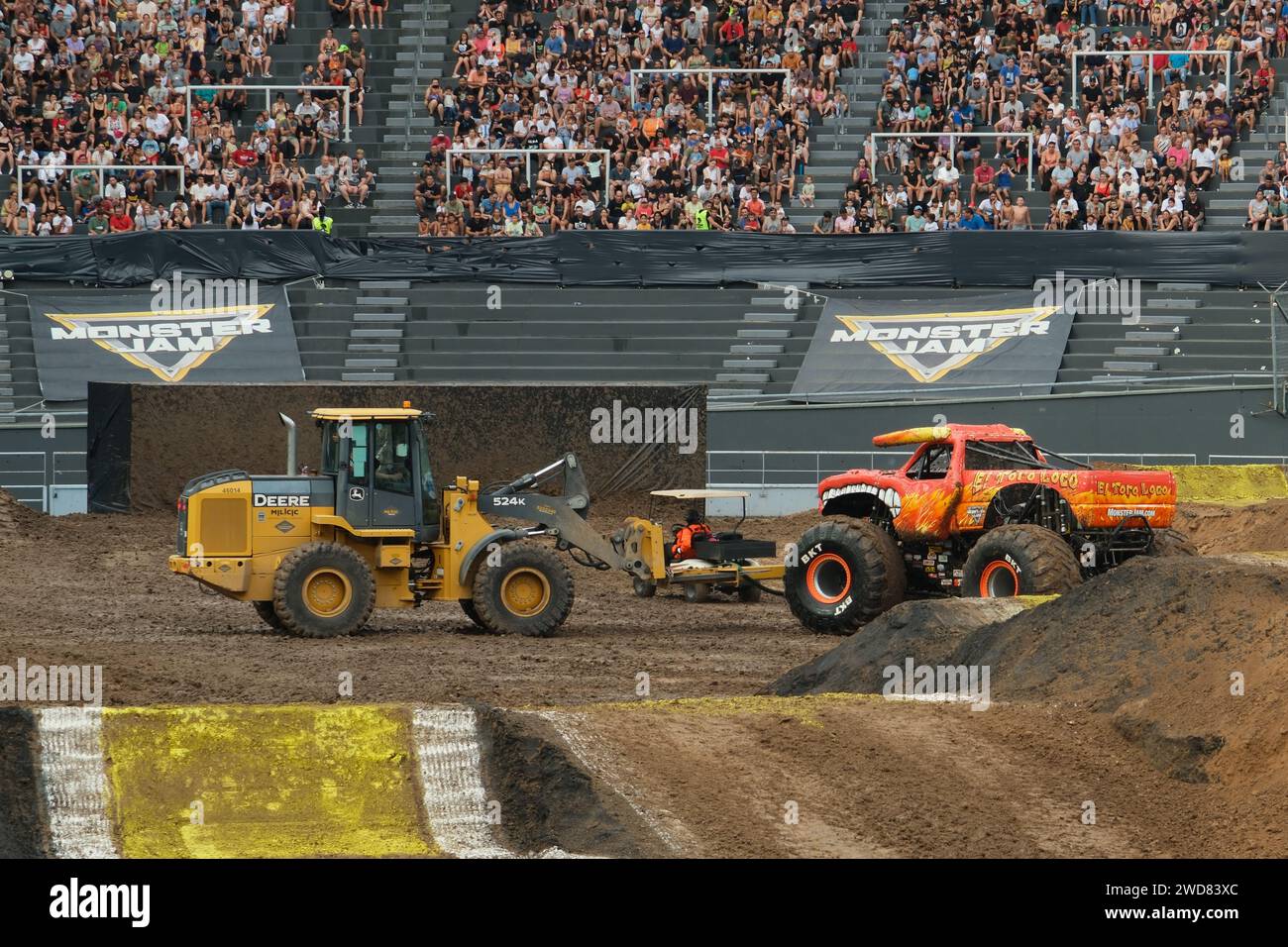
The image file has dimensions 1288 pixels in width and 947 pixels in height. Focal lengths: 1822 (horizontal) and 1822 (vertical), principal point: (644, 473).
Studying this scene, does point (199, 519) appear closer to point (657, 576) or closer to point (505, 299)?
point (657, 576)

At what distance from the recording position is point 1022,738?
441 inches

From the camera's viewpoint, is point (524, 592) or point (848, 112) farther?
point (848, 112)

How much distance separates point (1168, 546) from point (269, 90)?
22.4m

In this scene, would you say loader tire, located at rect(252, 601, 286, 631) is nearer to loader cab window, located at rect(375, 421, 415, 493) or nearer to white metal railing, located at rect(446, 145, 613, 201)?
loader cab window, located at rect(375, 421, 415, 493)

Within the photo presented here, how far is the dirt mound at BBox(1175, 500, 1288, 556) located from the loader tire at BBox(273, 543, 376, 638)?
10.1 metres

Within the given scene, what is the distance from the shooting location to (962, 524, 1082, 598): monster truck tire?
16766mm

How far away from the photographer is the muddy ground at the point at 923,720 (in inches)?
382

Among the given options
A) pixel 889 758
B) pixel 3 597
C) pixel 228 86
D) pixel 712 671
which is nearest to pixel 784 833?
pixel 889 758

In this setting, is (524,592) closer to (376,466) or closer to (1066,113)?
(376,466)

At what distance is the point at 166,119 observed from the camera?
34.2m

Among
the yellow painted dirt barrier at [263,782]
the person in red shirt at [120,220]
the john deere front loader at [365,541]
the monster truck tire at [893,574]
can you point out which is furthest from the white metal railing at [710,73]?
the yellow painted dirt barrier at [263,782]

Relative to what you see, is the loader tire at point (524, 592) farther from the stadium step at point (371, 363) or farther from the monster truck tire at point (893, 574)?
the stadium step at point (371, 363)

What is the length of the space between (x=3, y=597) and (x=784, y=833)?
14.0m

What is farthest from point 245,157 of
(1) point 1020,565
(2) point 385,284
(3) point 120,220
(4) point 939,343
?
(1) point 1020,565
